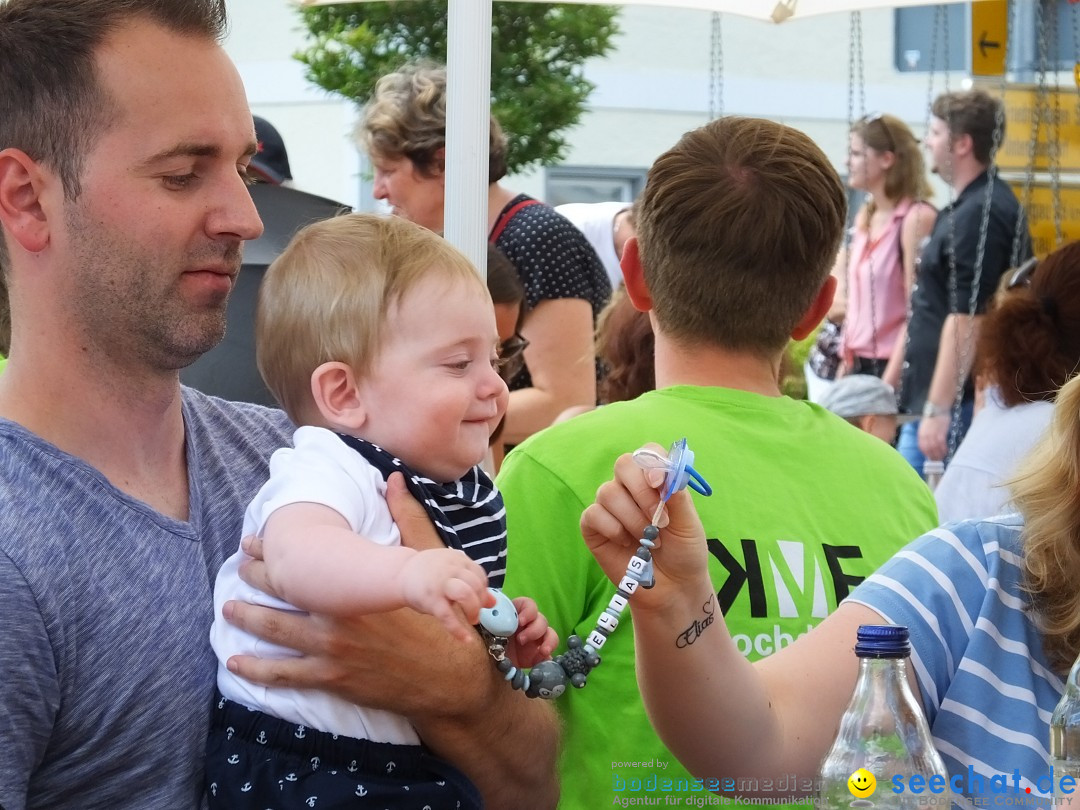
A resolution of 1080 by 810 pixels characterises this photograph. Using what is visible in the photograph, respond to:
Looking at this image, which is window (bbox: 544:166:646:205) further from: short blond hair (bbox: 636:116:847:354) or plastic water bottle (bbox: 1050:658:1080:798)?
plastic water bottle (bbox: 1050:658:1080:798)

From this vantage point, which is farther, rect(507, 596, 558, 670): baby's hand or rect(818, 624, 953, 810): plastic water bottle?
rect(507, 596, 558, 670): baby's hand

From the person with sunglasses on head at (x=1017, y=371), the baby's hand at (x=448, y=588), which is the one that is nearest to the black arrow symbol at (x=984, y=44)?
the person with sunglasses on head at (x=1017, y=371)

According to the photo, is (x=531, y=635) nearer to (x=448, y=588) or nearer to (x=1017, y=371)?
(x=448, y=588)

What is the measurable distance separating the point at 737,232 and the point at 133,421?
105cm

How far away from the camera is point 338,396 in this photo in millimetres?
1958

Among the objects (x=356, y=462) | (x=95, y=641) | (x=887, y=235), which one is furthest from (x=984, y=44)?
(x=95, y=641)

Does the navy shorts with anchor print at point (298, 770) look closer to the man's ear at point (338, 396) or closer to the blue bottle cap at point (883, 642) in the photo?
the man's ear at point (338, 396)

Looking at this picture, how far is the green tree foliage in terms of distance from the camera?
36.0 feet

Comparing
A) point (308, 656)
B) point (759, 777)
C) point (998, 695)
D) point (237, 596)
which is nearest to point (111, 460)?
point (237, 596)

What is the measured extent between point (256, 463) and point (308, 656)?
0.40 m

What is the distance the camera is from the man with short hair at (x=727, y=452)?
222 cm

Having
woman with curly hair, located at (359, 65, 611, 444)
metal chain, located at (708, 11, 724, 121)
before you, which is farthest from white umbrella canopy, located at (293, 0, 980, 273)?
woman with curly hair, located at (359, 65, 611, 444)

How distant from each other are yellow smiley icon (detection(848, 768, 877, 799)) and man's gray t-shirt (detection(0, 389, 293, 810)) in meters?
0.83

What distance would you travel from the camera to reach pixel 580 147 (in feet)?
50.3
